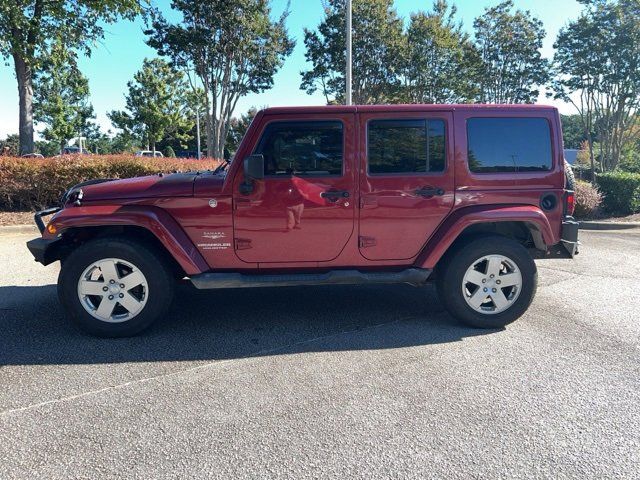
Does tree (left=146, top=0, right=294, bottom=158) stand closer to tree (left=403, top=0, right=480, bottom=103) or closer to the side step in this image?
tree (left=403, top=0, right=480, bottom=103)

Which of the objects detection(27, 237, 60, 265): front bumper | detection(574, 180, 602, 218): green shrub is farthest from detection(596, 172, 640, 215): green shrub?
detection(27, 237, 60, 265): front bumper

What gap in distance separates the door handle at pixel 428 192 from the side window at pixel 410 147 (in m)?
0.17

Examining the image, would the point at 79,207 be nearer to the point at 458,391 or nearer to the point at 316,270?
the point at 316,270

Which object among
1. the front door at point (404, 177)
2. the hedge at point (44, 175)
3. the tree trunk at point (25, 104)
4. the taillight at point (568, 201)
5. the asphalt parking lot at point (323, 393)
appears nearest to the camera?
the asphalt parking lot at point (323, 393)

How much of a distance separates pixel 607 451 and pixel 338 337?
210 centimetres

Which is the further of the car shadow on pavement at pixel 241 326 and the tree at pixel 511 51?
the tree at pixel 511 51

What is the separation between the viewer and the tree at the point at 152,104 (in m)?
33.3

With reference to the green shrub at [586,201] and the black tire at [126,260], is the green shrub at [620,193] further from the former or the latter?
the black tire at [126,260]

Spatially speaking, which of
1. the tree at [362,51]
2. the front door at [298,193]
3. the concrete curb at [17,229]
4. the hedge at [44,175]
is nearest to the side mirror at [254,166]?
the front door at [298,193]

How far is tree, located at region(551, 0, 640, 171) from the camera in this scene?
15.5 meters

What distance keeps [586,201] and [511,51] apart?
13.0m

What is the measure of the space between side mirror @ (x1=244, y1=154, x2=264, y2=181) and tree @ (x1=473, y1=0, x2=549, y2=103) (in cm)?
2097

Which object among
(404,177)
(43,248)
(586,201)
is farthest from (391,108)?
(586,201)

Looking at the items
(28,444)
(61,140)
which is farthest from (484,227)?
(61,140)
